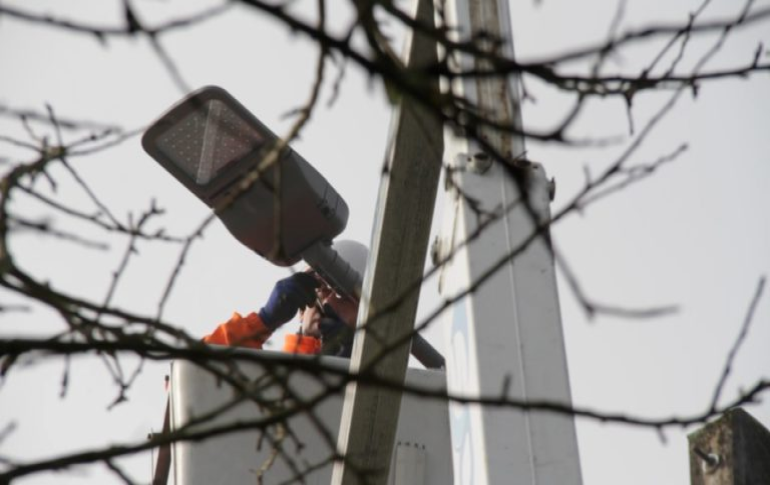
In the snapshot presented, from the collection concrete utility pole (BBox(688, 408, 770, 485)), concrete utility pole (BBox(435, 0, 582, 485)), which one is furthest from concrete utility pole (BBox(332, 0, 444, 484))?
concrete utility pole (BBox(688, 408, 770, 485))

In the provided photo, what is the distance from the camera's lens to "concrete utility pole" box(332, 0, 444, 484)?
2596mm

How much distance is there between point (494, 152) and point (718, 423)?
2.79 ft

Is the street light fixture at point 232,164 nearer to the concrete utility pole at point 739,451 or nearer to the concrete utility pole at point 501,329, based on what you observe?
the concrete utility pole at point 501,329

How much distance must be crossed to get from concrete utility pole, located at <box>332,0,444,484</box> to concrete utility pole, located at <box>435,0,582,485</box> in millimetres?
78

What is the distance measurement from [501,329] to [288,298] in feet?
7.68

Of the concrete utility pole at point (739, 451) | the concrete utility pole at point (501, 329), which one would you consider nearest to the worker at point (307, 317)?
the concrete utility pole at point (501, 329)

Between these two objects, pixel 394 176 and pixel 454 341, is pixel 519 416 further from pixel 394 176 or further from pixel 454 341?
pixel 394 176

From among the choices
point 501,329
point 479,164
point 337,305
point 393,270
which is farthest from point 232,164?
point 337,305

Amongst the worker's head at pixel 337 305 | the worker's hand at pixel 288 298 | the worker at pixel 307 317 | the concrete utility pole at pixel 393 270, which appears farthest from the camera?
the worker's head at pixel 337 305

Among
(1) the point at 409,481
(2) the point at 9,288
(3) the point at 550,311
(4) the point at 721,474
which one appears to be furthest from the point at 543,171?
(1) the point at 409,481

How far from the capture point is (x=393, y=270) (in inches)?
105

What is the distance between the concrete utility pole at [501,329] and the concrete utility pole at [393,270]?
0.08 metres

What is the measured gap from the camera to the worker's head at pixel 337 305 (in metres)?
4.52

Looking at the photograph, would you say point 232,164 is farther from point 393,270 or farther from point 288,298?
point 288,298
